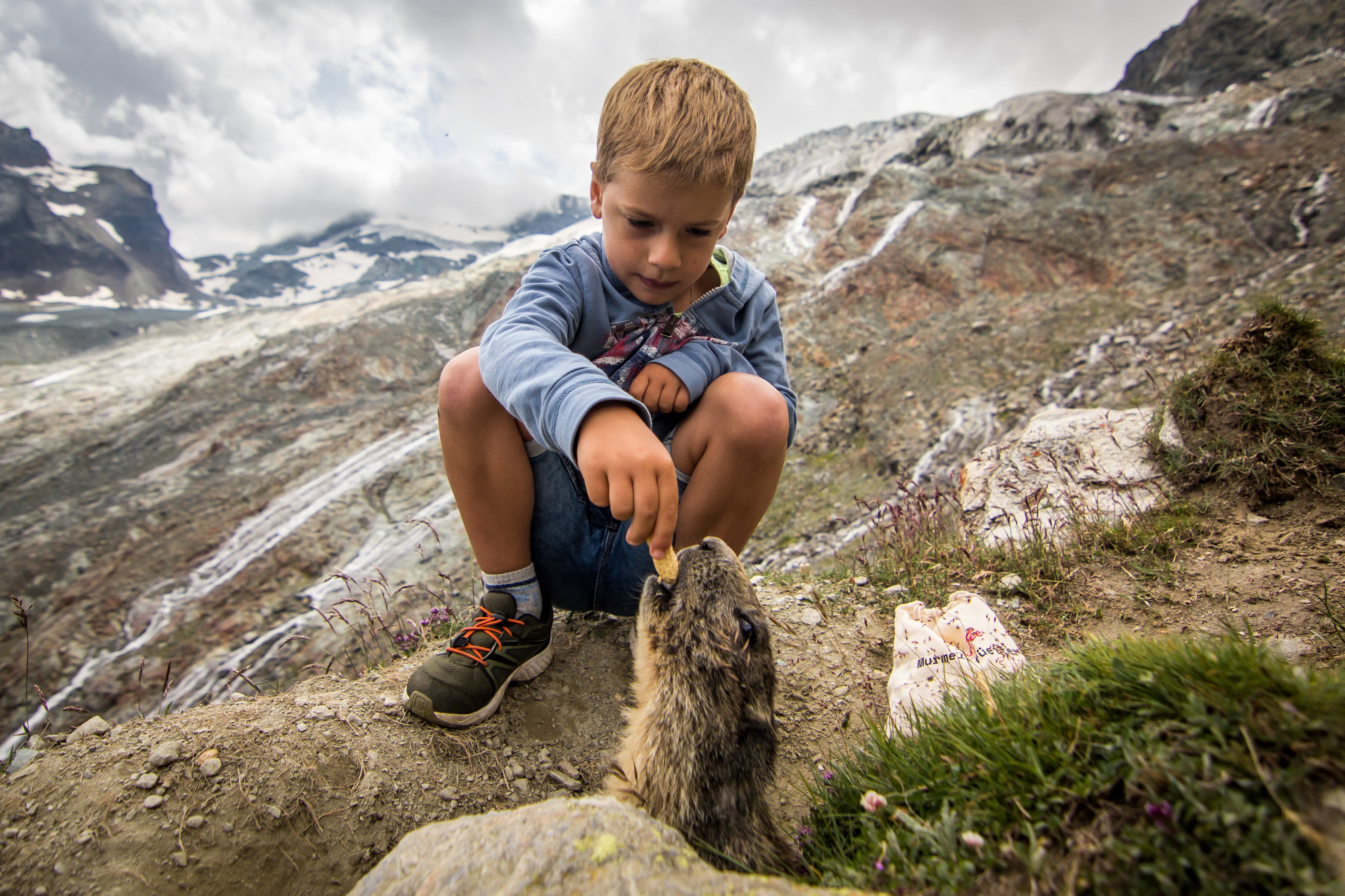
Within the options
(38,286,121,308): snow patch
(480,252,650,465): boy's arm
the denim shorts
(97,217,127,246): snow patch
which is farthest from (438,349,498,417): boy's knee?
(97,217,127,246): snow patch

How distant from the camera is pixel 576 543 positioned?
2.78 m

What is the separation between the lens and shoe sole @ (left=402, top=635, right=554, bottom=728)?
2.34 meters

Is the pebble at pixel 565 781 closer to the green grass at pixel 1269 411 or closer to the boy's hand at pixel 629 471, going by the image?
the boy's hand at pixel 629 471

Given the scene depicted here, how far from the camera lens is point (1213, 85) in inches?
688

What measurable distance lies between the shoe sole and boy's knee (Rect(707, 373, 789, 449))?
1.51 meters

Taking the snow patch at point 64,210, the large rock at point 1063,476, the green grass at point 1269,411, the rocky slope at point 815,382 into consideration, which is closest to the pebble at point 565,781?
the rocky slope at point 815,382

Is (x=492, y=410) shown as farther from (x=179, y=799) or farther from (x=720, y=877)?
(x=720, y=877)

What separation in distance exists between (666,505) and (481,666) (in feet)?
4.54

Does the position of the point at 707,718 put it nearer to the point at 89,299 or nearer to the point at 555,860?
the point at 555,860

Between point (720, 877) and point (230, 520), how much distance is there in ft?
37.5

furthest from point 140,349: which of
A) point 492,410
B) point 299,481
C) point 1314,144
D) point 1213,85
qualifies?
point 1213,85

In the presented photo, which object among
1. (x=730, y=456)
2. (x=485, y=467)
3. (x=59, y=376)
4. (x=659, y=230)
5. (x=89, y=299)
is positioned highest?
(x=659, y=230)

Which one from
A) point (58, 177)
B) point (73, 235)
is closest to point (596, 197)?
point (73, 235)

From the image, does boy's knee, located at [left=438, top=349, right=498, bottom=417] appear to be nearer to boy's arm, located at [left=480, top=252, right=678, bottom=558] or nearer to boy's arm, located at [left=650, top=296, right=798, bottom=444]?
boy's arm, located at [left=480, top=252, right=678, bottom=558]
